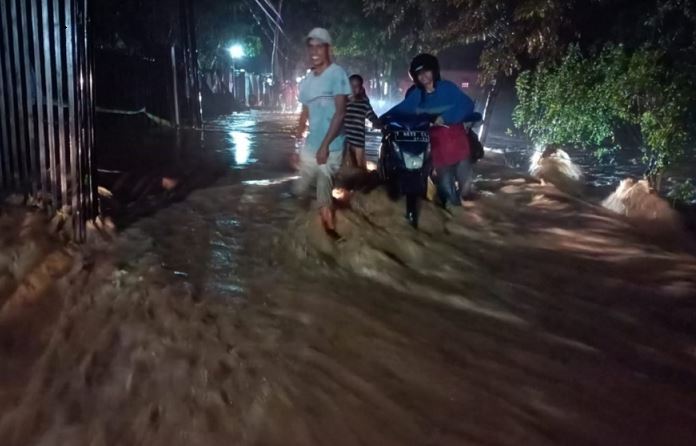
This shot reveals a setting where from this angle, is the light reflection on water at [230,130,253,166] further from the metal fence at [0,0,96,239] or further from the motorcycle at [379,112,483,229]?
the metal fence at [0,0,96,239]

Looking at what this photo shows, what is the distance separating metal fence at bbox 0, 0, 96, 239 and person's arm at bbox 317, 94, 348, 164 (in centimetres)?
177

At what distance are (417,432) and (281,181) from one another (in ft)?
19.2

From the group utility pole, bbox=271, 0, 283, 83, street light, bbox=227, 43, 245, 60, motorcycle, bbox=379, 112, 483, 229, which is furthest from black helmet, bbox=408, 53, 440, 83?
utility pole, bbox=271, 0, 283, 83

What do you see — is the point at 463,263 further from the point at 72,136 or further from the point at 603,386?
the point at 72,136

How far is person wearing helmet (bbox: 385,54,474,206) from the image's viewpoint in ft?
19.6

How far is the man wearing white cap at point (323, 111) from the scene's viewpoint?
4652mm

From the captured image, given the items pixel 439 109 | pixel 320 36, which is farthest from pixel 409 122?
pixel 320 36

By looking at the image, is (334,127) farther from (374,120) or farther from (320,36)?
(374,120)

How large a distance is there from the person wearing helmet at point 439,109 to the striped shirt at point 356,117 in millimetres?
956

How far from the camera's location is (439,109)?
6.10 metres

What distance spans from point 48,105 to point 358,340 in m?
2.88

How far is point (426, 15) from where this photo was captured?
48.2ft

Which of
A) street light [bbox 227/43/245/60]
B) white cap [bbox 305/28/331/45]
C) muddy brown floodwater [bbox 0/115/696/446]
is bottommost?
muddy brown floodwater [bbox 0/115/696/446]

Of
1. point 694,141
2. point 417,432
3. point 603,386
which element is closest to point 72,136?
point 417,432
